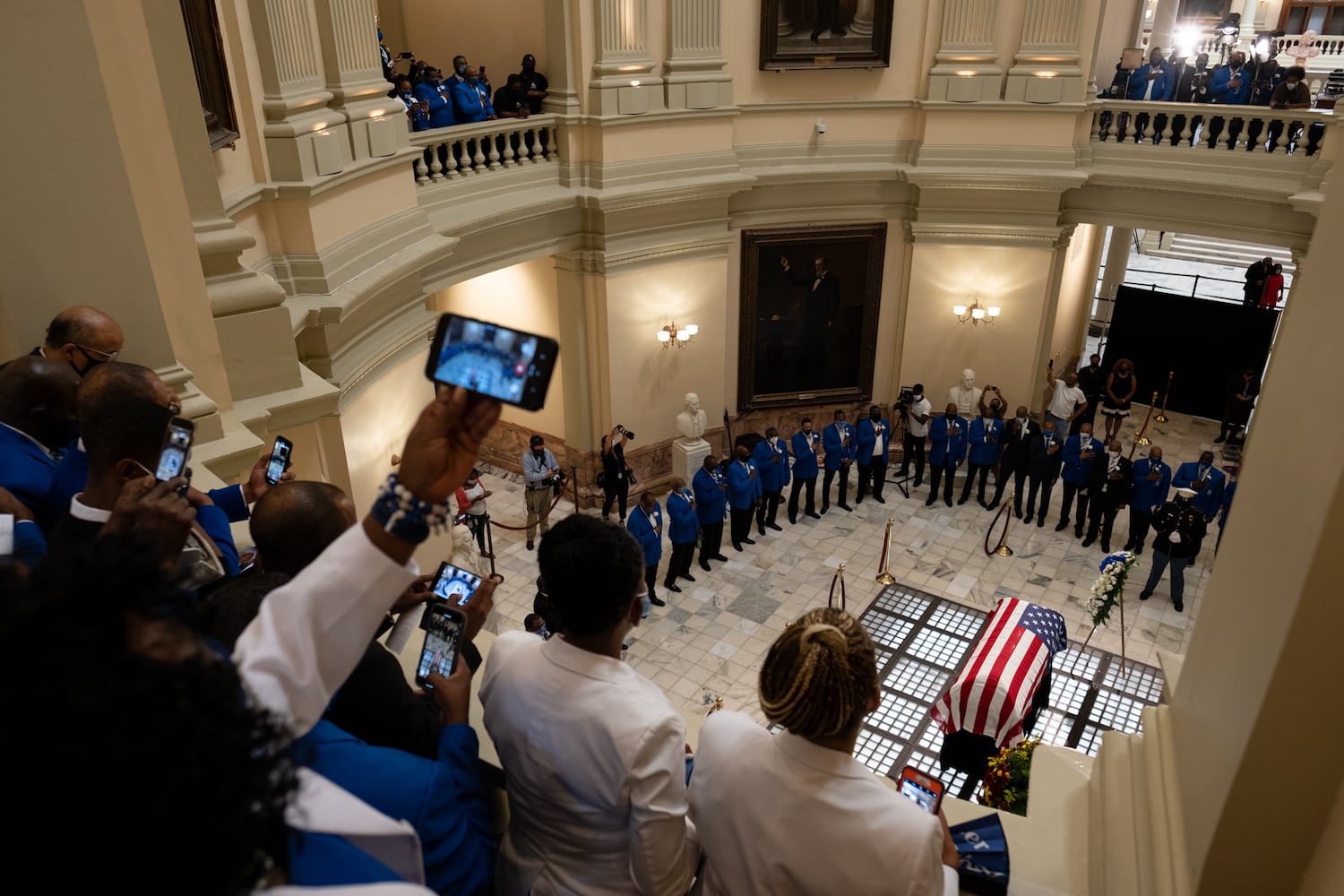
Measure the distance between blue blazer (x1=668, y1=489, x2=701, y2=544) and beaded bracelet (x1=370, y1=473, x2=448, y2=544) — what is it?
8485mm

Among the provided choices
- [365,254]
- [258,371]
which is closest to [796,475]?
[365,254]

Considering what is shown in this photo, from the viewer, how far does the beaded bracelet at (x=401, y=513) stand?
1.71 m

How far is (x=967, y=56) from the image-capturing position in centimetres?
1234

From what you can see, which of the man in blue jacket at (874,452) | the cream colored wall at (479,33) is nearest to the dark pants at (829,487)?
the man in blue jacket at (874,452)

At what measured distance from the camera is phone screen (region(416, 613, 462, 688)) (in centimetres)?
276

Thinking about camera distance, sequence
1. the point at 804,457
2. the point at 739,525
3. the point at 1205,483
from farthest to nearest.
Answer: the point at 804,457, the point at 739,525, the point at 1205,483

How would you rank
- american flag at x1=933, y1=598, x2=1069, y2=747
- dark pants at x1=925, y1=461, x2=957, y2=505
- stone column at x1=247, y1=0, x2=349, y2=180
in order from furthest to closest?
dark pants at x1=925, y1=461, x2=957, y2=505 < stone column at x1=247, y1=0, x2=349, y2=180 < american flag at x1=933, y1=598, x2=1069, y2=747

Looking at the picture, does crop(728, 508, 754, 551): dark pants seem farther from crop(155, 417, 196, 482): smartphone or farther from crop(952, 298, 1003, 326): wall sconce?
crop(155, 417, 196, 482): smartphone

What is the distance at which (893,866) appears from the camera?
224cm

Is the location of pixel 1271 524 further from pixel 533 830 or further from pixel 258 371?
pixel 258 371

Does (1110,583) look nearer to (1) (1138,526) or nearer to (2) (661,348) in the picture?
(1) (1138,526)

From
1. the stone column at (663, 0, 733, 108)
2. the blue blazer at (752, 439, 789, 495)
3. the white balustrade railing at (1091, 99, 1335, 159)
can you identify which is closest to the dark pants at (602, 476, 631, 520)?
the blue blazer at (752, 439, 789, 495)

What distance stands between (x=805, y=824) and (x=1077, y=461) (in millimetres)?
10478

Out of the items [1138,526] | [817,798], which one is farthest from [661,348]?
[817,798]
